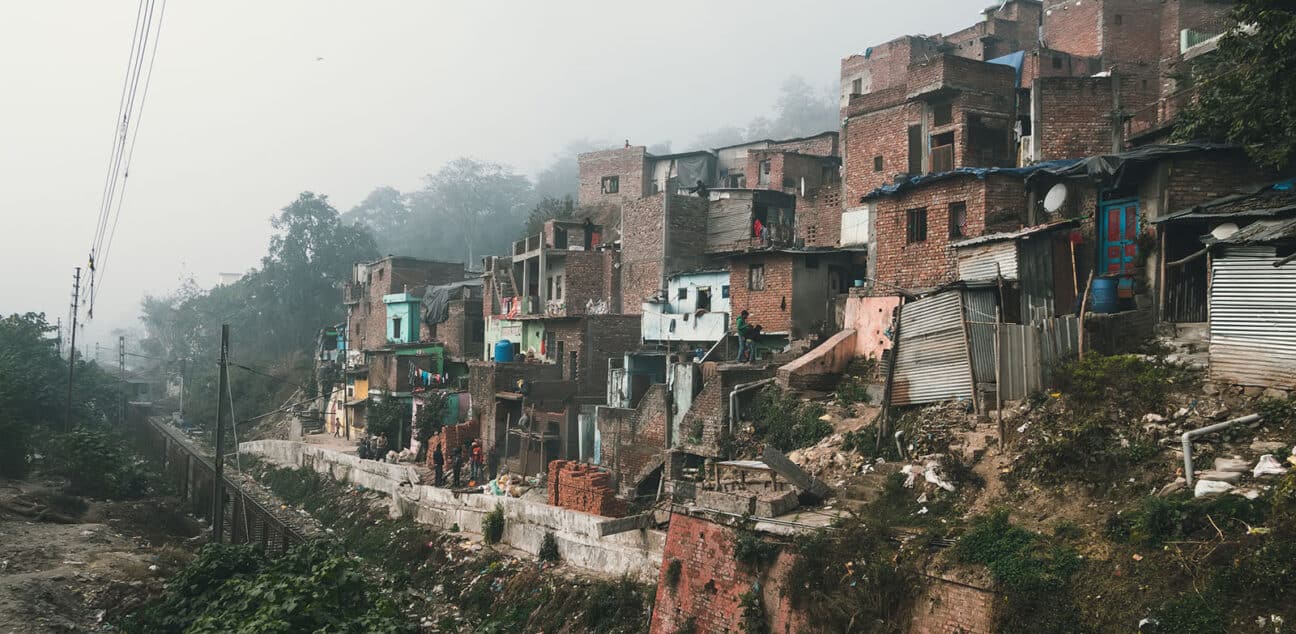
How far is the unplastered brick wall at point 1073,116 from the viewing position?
69.0ft

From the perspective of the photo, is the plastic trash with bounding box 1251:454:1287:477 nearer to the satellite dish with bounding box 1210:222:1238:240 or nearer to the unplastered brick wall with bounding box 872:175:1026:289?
the satellite dish with bounding box 1210:222:1238:240

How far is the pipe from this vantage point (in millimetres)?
9297

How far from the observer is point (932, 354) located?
14227mm

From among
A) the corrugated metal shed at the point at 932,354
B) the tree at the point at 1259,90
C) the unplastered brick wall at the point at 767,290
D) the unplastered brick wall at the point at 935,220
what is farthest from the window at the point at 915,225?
the tree at the point at 1259,90

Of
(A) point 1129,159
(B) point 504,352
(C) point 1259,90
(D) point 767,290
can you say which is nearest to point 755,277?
(D) point 767,290

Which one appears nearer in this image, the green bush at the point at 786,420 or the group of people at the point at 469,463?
the green bush at the point at 786,420

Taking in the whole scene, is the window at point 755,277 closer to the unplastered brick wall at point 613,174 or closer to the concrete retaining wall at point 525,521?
the concrete retaining wall at point 525,521

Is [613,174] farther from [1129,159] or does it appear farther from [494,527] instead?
[1129,159]

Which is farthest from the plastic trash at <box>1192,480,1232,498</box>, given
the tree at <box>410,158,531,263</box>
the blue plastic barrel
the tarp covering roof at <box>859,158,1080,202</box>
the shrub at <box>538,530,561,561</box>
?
the tree at <box>410,158,531,263</box>

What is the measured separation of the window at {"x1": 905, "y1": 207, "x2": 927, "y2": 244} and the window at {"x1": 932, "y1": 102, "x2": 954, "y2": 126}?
5.02 m

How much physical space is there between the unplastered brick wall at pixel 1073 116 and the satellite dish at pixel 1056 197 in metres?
4.80

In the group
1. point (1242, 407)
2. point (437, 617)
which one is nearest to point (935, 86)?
point (1242, 407)

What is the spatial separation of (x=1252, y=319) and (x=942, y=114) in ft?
45.6

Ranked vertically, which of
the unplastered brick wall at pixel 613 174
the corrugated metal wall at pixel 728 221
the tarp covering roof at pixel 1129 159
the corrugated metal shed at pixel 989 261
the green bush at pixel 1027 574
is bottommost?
the green bush at pixel 1027 574
